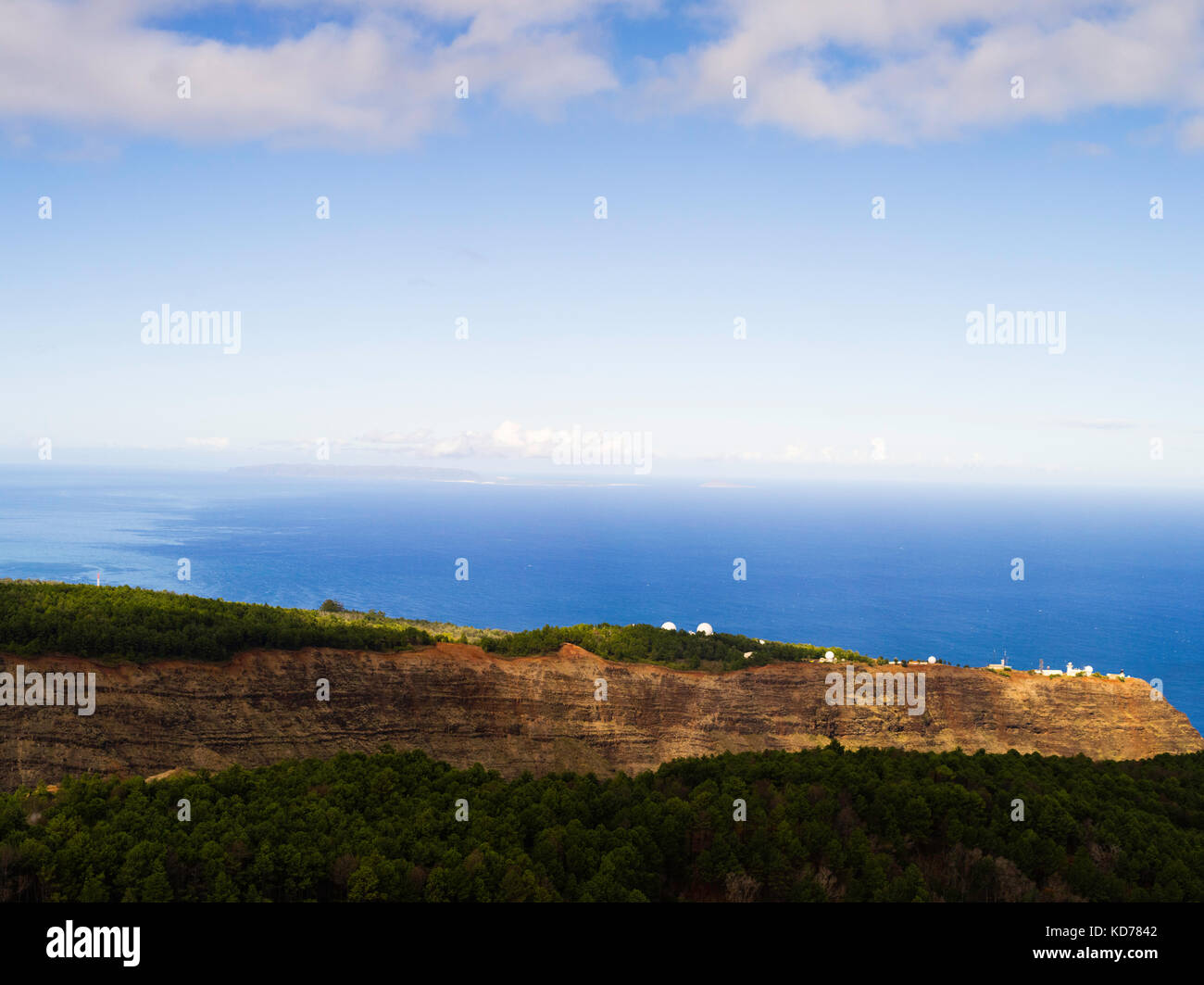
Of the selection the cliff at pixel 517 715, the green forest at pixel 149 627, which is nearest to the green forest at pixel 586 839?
the cliff at pixel 517 715

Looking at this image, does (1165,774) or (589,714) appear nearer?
(1165,774)

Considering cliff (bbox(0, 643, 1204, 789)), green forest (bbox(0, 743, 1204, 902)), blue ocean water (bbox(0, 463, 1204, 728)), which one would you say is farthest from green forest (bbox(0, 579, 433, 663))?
blue ocean water (bbox(0, 463, 1204, 728))

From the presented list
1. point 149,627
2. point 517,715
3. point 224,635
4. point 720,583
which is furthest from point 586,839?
point 720,583

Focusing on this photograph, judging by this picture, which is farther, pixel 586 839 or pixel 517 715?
pixel 517 715

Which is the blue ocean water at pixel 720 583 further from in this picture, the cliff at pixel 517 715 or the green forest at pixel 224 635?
the green forest at pixel 224 635

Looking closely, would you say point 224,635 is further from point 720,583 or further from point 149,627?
point 720,583
